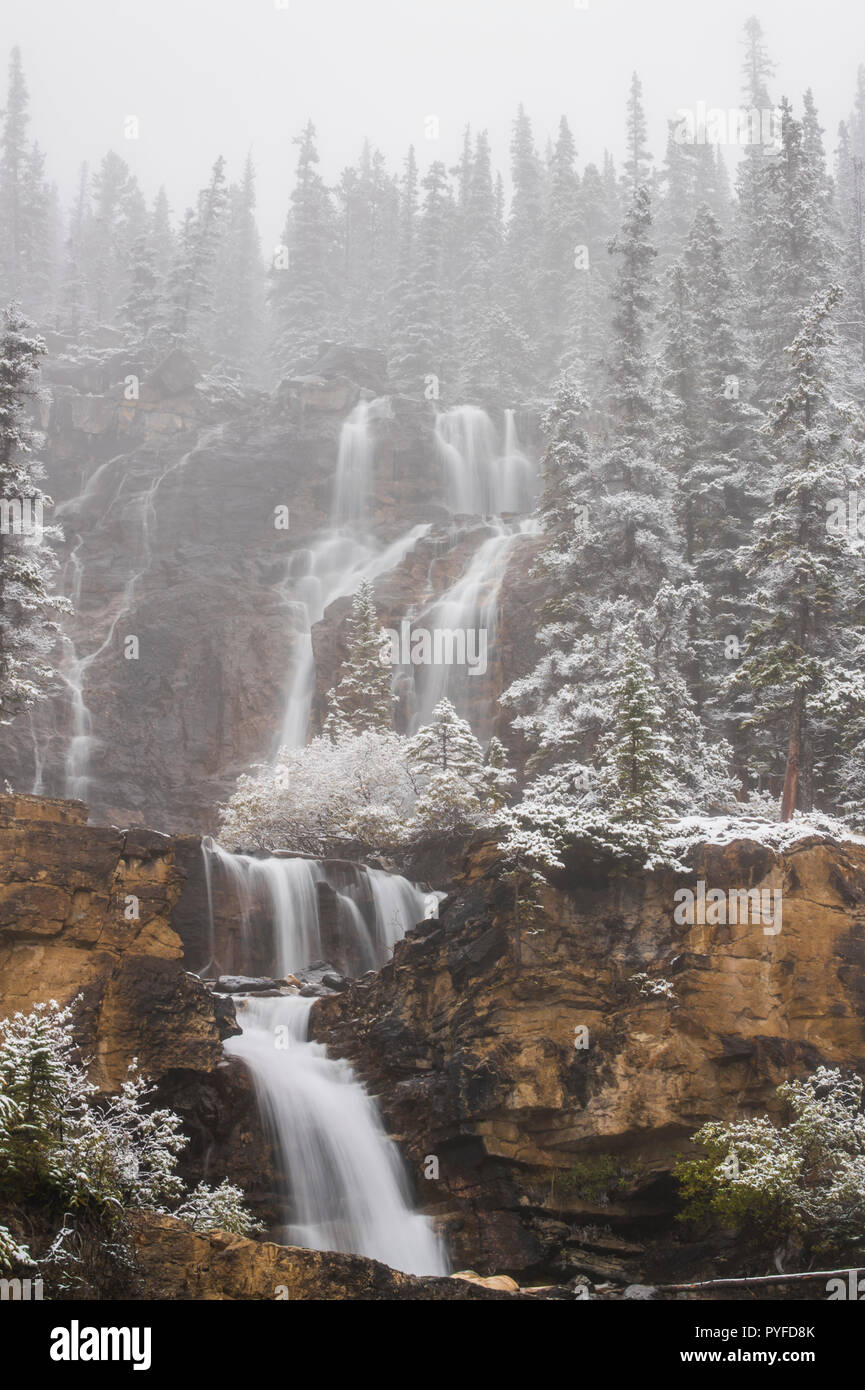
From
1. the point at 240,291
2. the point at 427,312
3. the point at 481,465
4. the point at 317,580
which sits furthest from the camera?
the point at 240,291

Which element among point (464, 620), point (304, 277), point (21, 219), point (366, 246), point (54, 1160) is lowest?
point (54, 1160)

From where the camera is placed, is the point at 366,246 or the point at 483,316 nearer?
the point at 483,316

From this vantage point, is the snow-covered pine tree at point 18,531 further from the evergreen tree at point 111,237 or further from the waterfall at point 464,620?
the evergreen tree at point 111,237

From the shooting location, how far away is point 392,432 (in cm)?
5372

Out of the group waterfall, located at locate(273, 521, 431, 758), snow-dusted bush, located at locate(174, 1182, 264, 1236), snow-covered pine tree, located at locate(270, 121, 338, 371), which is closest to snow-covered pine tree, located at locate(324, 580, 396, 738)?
waterfall, located at locate(273, 521, 431, 758)

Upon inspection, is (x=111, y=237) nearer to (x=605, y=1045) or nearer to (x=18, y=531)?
(x=18, y=531)

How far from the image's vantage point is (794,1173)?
16.1 m

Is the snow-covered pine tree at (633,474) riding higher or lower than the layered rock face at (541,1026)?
higher

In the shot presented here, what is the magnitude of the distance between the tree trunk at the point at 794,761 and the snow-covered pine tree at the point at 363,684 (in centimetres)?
1419

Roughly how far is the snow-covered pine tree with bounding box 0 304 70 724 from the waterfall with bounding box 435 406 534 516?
93.7ft

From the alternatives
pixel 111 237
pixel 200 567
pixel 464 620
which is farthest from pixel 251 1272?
pixel 111 237

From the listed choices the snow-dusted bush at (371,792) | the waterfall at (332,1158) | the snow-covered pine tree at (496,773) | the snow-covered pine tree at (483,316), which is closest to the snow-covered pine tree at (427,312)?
the snow-covered pine tree at (483,316)

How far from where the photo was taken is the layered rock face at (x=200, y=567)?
40.4 meters

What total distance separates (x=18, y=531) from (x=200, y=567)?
900 inches
